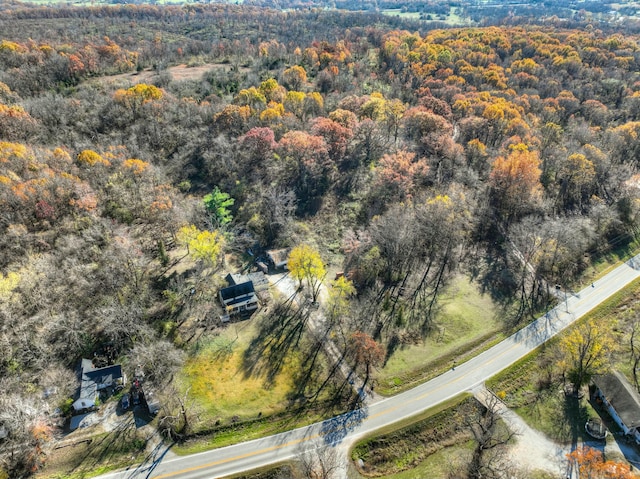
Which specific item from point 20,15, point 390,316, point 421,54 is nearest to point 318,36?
point 421,54

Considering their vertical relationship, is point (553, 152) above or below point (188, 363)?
above

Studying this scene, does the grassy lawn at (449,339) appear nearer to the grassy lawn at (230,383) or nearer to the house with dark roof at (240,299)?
the grassy lawn at (230,383)

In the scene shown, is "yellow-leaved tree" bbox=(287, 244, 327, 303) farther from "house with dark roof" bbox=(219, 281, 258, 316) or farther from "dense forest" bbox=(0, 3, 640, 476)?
"house with dark roof" bbox=(219, 281, 258, 316)

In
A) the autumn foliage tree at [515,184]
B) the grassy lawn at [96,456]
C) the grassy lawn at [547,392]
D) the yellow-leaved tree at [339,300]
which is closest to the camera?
the grassy lawn at [96,456]

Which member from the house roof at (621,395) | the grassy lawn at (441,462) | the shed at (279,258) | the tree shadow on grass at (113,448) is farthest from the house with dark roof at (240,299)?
the house roof at (621,395)

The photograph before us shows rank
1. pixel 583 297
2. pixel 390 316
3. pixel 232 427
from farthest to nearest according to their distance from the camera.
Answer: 1. pixel 583 297
2. pixel 390 316
3. pixel 232 427

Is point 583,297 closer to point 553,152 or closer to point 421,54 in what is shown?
point 553,152

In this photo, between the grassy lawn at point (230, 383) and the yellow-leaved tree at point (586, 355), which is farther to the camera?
the yellow-leaved tree at point (586, 355)
